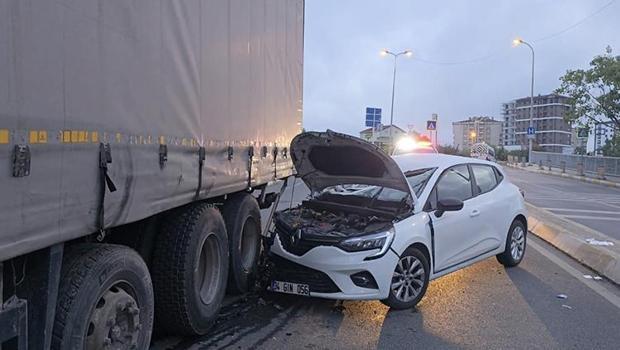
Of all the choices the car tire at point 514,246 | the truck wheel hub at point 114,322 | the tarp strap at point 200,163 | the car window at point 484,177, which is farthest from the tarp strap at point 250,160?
the car tire at point 514,246

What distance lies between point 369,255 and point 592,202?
17103mm

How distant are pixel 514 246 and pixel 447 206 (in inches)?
90.4

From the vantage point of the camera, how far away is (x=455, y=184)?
6.98m

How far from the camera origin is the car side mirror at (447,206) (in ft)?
20.4

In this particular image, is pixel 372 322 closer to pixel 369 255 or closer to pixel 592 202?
pixel 369 255

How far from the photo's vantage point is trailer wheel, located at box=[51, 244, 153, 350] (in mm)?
2881

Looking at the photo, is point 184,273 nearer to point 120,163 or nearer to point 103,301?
point 103,301

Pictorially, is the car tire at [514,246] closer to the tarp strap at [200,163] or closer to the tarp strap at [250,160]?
Answer: the tarp strap at [250,160]

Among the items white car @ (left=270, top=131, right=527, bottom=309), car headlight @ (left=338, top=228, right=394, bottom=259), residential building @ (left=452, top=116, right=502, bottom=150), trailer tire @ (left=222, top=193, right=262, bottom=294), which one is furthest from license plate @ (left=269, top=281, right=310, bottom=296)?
residential building @ (left=452, top=116, right=502, bottom=150)

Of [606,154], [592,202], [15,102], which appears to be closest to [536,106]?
[606,154]

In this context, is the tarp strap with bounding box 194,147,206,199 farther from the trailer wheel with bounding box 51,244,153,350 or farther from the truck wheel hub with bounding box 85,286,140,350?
the truck wheel hub with bounding box 85,286,140,350

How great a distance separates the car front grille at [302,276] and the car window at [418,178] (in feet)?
5.09

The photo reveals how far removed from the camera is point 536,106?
358 ft

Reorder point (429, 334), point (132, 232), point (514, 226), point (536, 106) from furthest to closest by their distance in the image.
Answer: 1. point (536, 106)
2. point (514, 226)
3. point (429, 334)
4. point (132, 232)
